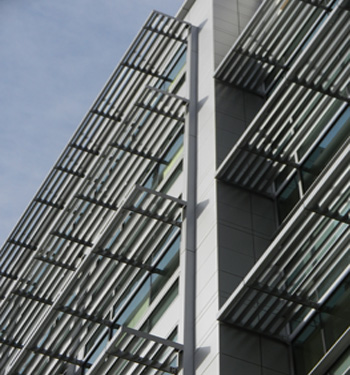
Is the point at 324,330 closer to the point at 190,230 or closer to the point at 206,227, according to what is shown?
the point at 206,227

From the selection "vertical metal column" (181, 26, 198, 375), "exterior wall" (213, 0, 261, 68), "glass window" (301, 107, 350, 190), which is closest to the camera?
"vertical metal column" (181, 26, 198, 375)

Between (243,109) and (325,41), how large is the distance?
416 cm

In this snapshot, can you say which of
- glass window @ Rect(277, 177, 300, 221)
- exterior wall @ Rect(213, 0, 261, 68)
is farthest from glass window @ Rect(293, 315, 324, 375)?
exterior wall @ Rect(213, 0, 261, 68)

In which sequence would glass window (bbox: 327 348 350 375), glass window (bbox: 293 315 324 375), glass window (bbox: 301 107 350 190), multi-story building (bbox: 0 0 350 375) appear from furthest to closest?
glass window (bbox: 301 107 350 190)
multi-story building (bbox: 0 0 350 375)
glass window (bbox: 293 315 324 375)
glass window (bbox: 327 348 350 375)

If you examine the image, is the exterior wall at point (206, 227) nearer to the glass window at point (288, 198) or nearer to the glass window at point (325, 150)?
the glass window at point (288, 198)

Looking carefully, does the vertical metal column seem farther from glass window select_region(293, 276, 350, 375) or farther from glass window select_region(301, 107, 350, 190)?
glass window select_region(301, 107, 350, 190)

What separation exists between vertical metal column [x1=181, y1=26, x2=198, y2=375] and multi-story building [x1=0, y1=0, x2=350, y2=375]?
0.04 meters

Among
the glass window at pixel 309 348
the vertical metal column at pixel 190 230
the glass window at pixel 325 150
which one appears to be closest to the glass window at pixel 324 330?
the glass window at pixel 309 348

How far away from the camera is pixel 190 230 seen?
15.9 m

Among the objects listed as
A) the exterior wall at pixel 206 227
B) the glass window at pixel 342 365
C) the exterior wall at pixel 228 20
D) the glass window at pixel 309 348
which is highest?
the exterior wall at pixel 228 20

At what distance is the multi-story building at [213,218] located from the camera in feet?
41.1

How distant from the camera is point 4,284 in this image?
89.8 ft

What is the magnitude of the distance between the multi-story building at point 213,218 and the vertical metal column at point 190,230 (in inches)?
1.4

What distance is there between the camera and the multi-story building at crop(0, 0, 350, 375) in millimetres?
12539
